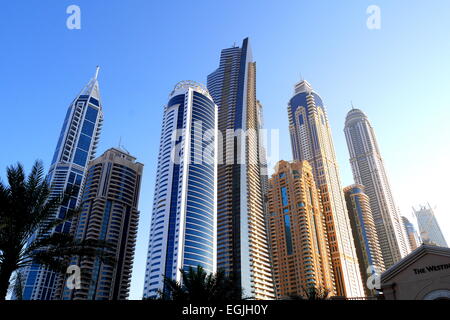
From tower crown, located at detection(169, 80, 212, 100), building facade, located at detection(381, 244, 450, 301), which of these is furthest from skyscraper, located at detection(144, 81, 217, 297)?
building facade, located at detection(381, 244, 450, 301)

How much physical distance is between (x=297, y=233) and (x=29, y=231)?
140196 millimetres

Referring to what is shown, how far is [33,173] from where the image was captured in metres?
17.3

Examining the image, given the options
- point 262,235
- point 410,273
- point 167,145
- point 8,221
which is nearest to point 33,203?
point 8,221

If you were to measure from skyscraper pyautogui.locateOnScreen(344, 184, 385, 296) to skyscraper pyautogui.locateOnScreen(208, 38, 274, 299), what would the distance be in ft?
186

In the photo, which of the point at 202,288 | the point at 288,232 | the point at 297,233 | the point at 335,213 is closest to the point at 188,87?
the point at 288,232

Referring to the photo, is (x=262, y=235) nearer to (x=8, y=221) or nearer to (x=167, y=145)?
(x=167, y=145)

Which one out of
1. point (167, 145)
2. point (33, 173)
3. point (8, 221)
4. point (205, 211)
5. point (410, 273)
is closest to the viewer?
point (8, 221)

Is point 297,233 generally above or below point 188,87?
below

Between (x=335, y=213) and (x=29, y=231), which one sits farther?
(x=335, y=213)

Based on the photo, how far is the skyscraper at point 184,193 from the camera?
113250 mm

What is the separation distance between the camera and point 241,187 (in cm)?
15638

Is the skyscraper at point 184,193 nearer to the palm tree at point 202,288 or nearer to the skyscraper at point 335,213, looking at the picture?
the skyscraper at point 335,213

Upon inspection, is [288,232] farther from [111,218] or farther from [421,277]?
[421,277]
